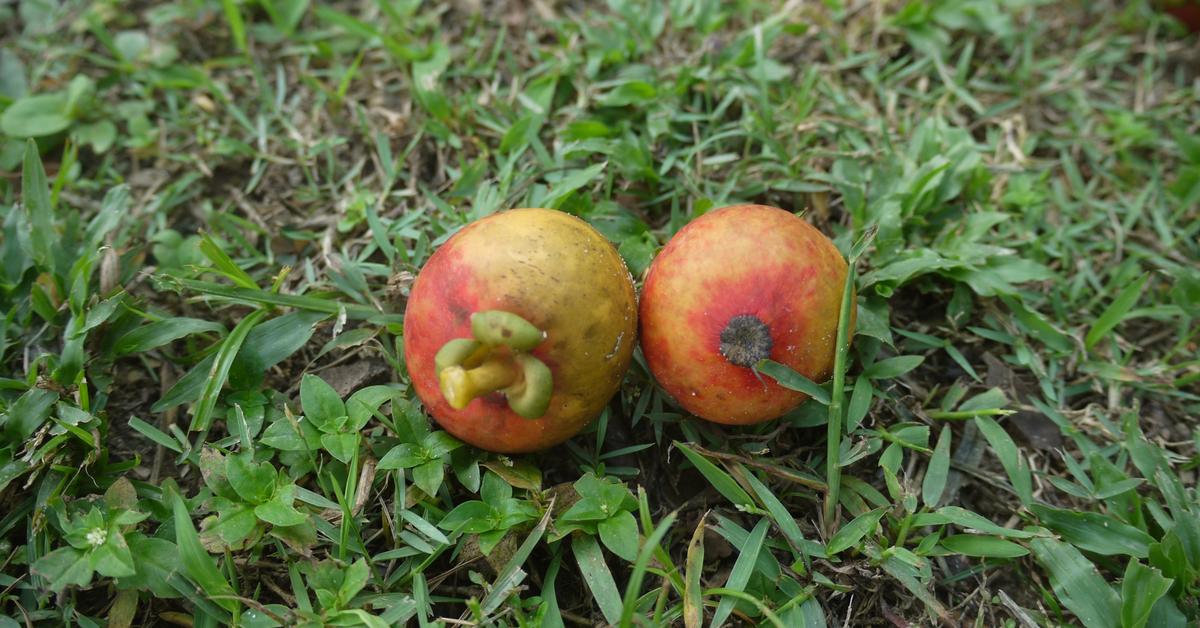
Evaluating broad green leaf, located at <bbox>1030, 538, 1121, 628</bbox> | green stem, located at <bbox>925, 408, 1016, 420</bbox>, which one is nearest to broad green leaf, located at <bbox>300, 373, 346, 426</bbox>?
green stem, located at <bbox>925, 408, 1016, 420</bbox>

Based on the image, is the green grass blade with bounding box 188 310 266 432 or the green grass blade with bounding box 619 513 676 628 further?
the green grass blade with bounding box 188 310 266 432

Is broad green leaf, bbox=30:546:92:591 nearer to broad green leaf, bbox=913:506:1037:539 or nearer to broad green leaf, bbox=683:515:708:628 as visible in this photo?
broad green leaf, bbox=683:515:708:628

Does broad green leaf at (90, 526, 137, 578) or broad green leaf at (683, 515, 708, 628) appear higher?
broad green leaf at (90, 526, 137, 578)

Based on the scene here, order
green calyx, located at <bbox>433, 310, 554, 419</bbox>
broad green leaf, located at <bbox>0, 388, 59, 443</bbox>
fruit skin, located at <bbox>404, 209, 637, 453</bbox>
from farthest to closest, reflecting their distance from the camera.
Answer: broad green leaf, located at <bbox>0, 388, 59, 443</bbox> → fruit skin, located at <bbox>404, 209, 637, 453</bbox> → green calyx, located at <bbox>433, 310, 554, 419</bbox>

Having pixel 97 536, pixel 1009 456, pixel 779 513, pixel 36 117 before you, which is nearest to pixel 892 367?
pixel 1009 456

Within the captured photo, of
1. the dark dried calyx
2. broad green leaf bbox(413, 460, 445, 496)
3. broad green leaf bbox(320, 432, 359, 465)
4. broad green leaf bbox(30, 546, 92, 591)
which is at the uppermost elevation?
the dark dried calyx

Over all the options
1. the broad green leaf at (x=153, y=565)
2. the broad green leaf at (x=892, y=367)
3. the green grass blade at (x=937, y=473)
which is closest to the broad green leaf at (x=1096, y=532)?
the green grass blade at (x=937, y=473)
